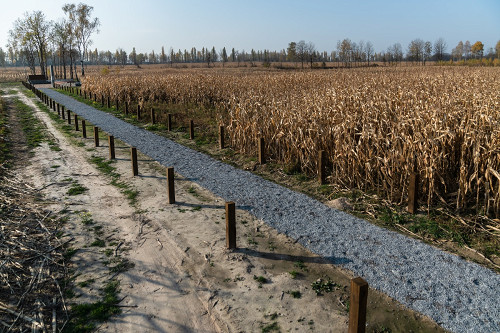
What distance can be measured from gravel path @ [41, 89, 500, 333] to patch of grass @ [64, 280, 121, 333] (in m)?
2.93

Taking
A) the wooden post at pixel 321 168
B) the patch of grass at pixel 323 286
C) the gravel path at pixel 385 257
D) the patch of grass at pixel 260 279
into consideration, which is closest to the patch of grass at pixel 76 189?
the gravel path at pixel 385 257

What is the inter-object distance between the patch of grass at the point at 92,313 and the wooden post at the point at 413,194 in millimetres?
5286

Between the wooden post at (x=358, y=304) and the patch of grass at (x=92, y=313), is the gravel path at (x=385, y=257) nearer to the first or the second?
the wooden post at (x=358, y=304)

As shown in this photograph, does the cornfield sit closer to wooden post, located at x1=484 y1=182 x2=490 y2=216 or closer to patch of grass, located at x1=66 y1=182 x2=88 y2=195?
wooden post, located at x1=484 y1=182 x2=490 y2=216

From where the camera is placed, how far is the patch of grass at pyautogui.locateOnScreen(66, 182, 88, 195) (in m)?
8.68

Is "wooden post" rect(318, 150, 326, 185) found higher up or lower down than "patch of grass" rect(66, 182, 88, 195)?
higher up

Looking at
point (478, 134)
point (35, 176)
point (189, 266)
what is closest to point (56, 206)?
point (35, 176)

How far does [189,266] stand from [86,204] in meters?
3.65

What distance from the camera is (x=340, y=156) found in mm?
8805

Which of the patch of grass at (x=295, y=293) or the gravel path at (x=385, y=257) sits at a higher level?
the gravel path at (x=385, y=257)

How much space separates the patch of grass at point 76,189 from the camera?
28.5 feet

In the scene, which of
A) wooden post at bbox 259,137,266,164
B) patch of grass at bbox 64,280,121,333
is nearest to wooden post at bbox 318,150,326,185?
wooden post at bbox 259,137,266,164

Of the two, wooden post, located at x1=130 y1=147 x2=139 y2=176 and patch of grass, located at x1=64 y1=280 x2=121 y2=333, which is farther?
wooden post, located at x1=130 y1=147 x2=139 y2=176

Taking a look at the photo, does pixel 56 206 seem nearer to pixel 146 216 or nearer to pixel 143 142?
pixel 146 216
